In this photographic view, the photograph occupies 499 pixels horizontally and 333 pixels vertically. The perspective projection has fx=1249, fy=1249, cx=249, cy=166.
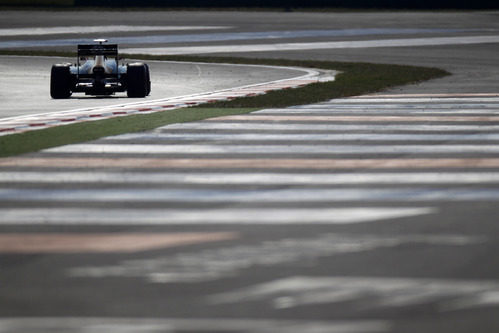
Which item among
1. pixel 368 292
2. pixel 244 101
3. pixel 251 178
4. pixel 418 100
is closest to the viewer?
pixel 368 292

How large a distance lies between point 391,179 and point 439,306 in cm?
474

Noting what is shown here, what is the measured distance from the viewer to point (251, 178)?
11.3 metres

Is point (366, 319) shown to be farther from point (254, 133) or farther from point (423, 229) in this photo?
point (254, 133)

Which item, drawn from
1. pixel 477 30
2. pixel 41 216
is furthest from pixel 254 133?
A: pixel 477 30

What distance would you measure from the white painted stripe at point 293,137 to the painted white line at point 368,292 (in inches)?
295

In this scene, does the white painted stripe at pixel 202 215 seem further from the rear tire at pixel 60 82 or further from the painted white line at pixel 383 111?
the rear tire at pixel 60 82

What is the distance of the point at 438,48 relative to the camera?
39.2 meters

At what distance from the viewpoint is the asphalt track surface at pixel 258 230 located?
6457 millimetres

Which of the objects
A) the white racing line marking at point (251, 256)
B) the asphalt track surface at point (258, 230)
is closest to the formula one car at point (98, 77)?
the asphalt track surface at point (258, 230)

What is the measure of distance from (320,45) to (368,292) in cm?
3435

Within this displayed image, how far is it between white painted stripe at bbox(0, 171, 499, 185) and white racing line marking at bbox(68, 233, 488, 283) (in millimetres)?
2570

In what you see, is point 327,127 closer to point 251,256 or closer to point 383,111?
point 383,111

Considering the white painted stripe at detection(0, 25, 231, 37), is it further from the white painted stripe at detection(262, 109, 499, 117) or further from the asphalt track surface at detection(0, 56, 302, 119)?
the white painted stripe at detection(262, 109, 499, 117)

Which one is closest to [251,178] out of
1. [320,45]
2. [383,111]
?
[383,111]
